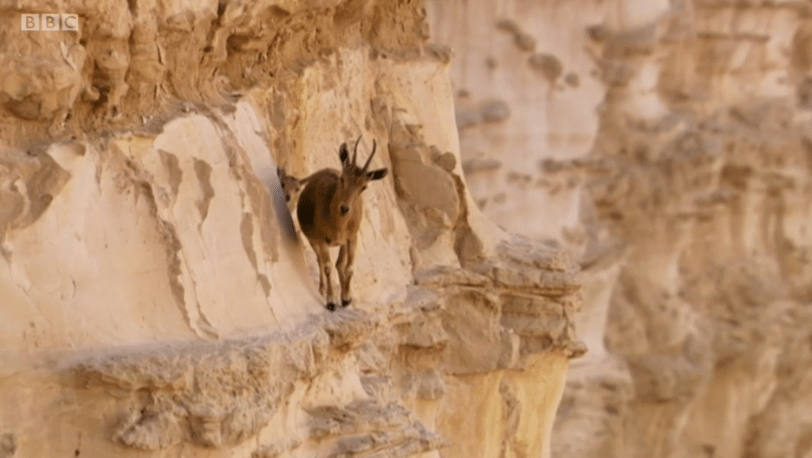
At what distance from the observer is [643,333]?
20906mm

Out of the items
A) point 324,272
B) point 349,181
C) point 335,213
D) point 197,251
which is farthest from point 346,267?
point 197,251

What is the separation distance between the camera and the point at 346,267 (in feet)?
31.8

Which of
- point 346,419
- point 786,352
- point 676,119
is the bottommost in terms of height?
point 786,352

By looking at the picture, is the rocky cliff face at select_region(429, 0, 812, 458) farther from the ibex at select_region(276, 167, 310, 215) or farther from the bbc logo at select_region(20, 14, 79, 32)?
the bbc logo at select_region(20, 14, 79, 32)

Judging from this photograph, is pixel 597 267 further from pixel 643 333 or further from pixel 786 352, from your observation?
pixel 786 352

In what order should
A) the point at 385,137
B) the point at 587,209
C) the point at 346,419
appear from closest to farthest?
the point at 346,419 → the point at 385,137 → the point at 587,209

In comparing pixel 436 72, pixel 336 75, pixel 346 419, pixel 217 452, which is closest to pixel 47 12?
pixel 217 452

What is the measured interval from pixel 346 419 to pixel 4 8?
9.64 feet

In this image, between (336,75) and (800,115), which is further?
(800,115)

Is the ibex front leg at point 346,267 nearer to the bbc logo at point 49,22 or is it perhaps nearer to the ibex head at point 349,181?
the ibex head at point 349,181

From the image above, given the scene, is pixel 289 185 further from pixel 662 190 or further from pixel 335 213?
pixel 662 190

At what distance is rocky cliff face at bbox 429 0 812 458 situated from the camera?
20.1 metres

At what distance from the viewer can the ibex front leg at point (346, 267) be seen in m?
9.65

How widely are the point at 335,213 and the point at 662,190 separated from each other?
474 inches
